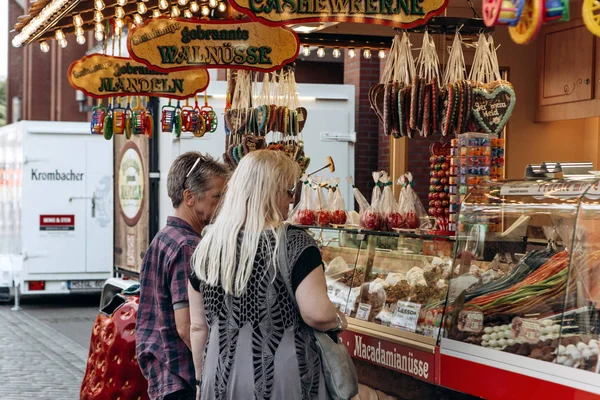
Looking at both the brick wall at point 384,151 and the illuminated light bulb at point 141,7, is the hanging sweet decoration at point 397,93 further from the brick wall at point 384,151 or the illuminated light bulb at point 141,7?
the brick wall at point 384,151

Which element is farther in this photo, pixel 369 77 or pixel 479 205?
pixel 369 77

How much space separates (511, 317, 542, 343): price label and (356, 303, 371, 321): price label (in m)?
1.24

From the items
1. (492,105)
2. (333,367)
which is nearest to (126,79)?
(492,105)

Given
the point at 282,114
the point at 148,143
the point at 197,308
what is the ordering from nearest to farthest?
the point at 197,308 < the point at 282,114 < the point at 148,143

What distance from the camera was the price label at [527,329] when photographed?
416 cm

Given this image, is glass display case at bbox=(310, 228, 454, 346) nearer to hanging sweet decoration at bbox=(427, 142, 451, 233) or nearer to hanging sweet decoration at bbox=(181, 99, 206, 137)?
hanging sweet decoration at bbox=(427, 142, 451, 233)

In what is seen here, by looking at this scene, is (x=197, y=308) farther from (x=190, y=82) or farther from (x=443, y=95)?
(x=190, y=82)

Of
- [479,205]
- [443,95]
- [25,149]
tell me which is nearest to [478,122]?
[443,95]

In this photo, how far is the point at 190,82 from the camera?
813 cm

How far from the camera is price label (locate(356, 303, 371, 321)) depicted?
5430 millimetres

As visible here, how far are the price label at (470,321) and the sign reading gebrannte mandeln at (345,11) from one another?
5.09 feet

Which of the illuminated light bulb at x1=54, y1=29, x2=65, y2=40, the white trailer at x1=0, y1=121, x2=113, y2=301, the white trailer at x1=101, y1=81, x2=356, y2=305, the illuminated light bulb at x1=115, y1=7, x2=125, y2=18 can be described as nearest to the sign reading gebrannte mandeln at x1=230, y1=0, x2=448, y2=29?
the illuminated light bulb at x1=115, y1=7, x2=125, y2=18

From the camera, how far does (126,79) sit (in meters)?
8.12

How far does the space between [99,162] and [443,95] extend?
10.9 m
